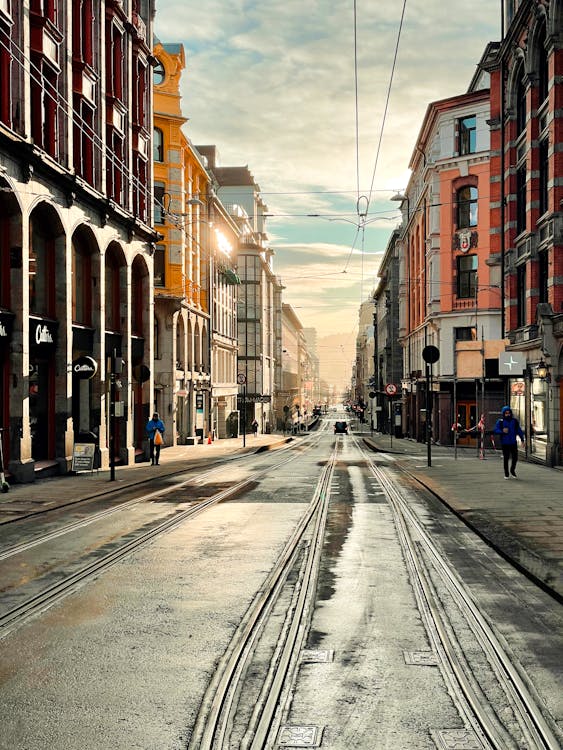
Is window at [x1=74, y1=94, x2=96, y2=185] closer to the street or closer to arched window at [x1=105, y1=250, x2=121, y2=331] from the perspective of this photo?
arched window at [x1=105, y1=250, x2=121, y2=331]

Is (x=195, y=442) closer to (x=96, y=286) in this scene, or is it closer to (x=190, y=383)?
(x=190, y=383)

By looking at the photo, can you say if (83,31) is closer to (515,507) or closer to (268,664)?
(515,507)

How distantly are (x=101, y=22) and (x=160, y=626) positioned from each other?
1048 inches

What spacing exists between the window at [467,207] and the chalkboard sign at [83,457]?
32213mm

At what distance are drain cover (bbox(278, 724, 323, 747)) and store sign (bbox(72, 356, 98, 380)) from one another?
21189 millimetres

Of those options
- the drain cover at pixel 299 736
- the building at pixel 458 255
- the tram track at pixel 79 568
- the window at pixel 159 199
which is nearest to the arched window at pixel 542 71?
the building at pixel 458 255

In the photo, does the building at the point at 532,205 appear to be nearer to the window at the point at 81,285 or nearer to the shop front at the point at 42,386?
the window at the point at 81,285

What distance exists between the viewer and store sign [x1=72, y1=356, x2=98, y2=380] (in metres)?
25.4

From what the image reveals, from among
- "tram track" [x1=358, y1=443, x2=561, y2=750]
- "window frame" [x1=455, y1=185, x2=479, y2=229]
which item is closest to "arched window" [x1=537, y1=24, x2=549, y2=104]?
"window frame" [x1=455, y1=185, x2=479, y2=229]

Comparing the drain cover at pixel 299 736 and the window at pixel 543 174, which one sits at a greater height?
the window at pixel 543 174

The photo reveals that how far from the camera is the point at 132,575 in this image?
386 inches

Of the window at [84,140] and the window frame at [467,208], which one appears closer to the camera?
the window at [84,140]

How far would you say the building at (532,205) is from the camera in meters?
25.4

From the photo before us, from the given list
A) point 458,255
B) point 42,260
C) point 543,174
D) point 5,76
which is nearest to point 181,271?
point 458,255
